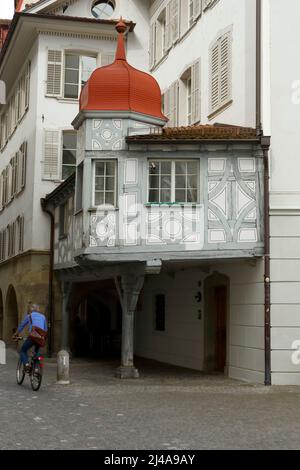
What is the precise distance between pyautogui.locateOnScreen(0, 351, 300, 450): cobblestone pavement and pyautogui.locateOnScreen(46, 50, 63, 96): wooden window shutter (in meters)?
12.1

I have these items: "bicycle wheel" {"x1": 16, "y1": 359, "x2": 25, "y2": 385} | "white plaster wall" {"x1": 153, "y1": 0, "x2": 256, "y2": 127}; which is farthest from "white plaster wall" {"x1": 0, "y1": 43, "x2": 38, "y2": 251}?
"bicycle wheel" {"x1": 16, "y1": 359, "x2": 25, "y2": 385}

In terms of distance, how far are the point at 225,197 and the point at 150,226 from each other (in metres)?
1.74

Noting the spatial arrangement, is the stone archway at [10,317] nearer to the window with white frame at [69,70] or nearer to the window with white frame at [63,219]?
the window with white frame at [63,219]

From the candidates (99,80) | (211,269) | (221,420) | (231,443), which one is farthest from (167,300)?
(231,443)

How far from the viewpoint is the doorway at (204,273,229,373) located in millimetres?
18156

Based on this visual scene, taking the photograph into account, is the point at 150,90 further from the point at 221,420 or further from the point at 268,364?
the point at 221,420

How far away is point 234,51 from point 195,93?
8.58ft

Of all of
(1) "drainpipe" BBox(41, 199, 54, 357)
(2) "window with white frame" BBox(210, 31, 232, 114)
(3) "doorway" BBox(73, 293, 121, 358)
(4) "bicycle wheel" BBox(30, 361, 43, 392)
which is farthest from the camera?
(3) "doorway" BBox(73, 293, 121, 358)

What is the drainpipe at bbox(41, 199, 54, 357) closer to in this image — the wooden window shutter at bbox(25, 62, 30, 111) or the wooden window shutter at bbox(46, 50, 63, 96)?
the wooden window shutter at bbox(46, 50, 63, 96)

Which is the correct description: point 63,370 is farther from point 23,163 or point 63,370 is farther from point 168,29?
point 23,163

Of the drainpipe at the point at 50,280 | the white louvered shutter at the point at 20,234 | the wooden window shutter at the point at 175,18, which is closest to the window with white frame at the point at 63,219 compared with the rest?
the drainpipe at the point at 50,280

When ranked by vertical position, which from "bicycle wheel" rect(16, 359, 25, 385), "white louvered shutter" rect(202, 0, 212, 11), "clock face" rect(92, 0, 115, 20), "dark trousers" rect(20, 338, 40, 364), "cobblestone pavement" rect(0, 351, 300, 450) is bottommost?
"cobblestone pavement" rect(0, 351, 300, 450)

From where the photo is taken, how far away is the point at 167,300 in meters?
21.4

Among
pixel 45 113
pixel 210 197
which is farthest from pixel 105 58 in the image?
pixel 210 197
